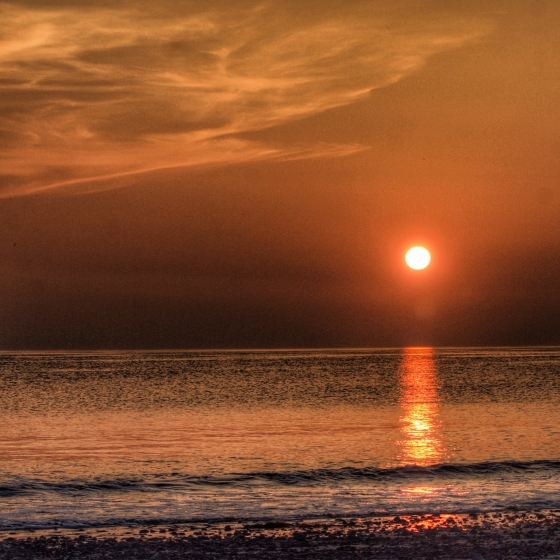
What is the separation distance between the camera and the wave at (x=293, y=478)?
24.4 metres

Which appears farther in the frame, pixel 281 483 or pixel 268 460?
pixel 268 460

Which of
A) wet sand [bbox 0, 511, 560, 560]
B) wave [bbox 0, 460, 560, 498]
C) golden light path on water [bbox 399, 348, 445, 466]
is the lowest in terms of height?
golden light path on water [bbox 399, 348, 445, 466]

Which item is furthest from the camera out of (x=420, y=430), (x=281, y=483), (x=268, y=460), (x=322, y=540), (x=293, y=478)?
(x=420, y=430)

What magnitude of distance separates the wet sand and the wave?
269 inches

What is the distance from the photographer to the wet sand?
15016 mm

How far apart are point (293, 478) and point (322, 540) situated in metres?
9.95

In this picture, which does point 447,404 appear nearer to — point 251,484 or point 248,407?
point 248,407

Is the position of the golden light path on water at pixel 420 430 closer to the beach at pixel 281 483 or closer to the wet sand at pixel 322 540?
the beach at pixel 281 483

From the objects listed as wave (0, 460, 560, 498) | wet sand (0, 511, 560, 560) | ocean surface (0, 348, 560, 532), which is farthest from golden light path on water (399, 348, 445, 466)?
wet sand (0, 511, 560, 560)

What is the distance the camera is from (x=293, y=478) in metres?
26.0

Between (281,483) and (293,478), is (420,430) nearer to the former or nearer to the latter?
(293,478)

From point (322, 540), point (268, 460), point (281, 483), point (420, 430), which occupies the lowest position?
point (420, 430)

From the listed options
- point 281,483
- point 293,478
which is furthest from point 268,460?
point 281,483

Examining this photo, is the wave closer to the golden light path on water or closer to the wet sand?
the golden light path on water
